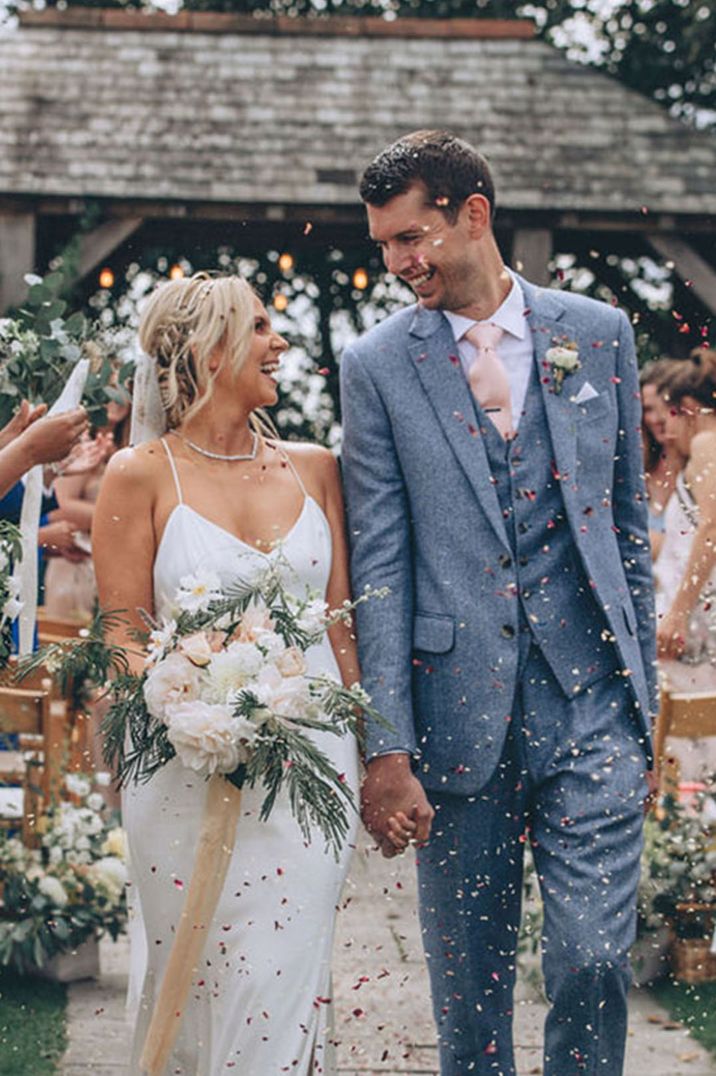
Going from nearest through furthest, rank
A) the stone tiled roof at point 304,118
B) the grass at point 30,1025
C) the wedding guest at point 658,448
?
the grass at point 30,1025
the wedding guest at point 658,448
the stone tiled roof at point 304,118

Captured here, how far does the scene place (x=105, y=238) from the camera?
12.3 meters

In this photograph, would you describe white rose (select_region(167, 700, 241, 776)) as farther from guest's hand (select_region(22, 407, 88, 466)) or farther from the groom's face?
the groom's face

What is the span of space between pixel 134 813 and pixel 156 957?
31 centimetres

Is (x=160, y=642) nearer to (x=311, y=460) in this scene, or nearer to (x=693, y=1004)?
(x=311, y=460)

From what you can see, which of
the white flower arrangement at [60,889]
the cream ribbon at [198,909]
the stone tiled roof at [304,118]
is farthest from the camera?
the stone tiled roof at [304,118]

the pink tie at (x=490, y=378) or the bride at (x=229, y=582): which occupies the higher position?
the pink tie at (x=490, y=378)

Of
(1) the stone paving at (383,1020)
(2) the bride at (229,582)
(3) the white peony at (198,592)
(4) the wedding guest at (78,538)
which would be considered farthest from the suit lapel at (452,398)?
(4) the wedding guest at (78,538)

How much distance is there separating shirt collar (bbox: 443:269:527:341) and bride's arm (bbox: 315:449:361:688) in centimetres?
49

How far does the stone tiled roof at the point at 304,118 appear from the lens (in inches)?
479

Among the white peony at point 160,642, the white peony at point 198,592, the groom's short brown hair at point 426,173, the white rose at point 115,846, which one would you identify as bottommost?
the white rose at point 115,846

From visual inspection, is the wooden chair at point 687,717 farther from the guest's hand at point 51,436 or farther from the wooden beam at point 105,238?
the wooden beam at point 105,238

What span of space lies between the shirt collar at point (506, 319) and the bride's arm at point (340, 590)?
490 mm

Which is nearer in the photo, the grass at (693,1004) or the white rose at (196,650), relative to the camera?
the white rose at (196,650)

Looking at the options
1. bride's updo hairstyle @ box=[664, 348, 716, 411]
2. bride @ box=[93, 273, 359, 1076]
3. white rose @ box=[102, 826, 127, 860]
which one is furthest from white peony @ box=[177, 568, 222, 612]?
bride's updo hairstyle @ box=[664, 348, 716, 411]
